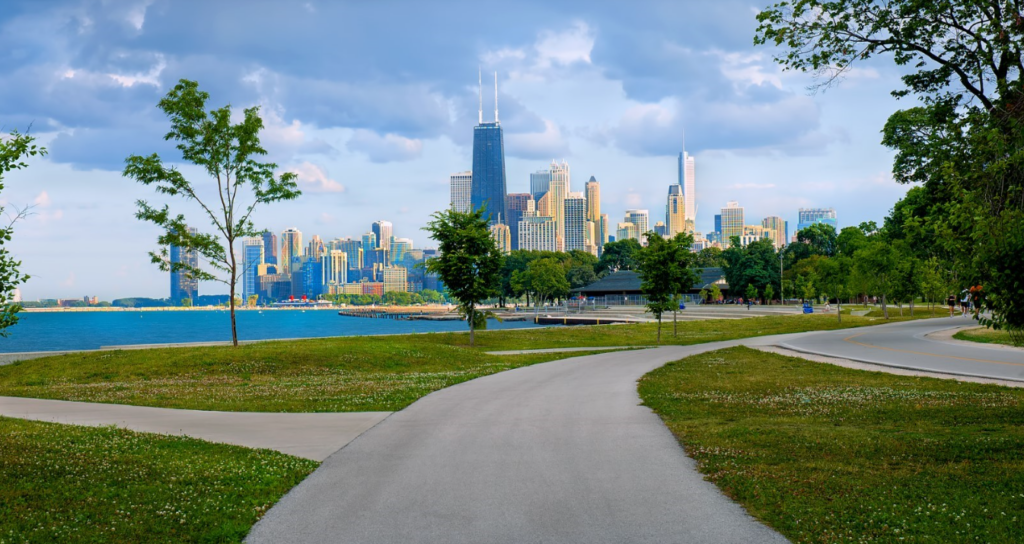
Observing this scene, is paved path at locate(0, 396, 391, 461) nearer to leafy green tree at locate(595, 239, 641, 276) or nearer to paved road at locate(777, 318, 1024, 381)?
paved road at locate(777, 318, 1024, 381)

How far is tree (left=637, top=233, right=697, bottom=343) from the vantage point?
3956 centimetres

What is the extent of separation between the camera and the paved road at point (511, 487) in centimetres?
693

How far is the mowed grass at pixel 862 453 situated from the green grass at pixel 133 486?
5.88 metres

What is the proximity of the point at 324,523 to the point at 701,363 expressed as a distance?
2103cm

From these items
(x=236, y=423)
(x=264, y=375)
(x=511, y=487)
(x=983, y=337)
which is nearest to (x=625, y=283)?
(x=983, y=337)

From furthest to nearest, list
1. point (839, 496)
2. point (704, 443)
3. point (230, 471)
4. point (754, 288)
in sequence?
point (754, 288) → point (704, 443) → point (230, 471) → point (839, 496)

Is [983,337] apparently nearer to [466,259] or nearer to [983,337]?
[983,337]

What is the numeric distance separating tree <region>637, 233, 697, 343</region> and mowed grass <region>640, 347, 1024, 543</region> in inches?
807

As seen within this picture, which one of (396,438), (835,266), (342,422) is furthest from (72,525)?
(835,266)

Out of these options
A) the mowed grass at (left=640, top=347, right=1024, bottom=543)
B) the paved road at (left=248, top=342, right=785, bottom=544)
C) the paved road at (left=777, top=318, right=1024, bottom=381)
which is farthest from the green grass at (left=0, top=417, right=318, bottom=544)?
the paved road at (left=777, top=318, right=1024, bottom=381)

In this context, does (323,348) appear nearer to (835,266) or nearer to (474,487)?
(474,487)

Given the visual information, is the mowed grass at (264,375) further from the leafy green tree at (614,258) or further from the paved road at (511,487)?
the leafy green tree at (614,258)

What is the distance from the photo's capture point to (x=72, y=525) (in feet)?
22.8

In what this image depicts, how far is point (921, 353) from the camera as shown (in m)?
28.5
